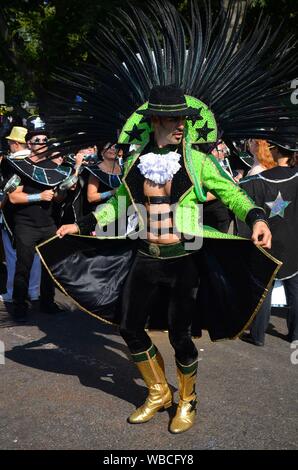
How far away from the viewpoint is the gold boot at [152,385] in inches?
157

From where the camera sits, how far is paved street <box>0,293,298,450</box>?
372 centimetres

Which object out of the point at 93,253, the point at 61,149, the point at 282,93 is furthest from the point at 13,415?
the point at 282,93

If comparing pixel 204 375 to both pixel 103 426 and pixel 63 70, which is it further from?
pixel 63 70

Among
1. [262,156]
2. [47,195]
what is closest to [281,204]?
[262,156]

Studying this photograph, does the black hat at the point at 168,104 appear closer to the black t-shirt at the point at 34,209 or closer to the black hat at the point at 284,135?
the black hat at the point at 284,135

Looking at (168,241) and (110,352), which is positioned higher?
(168,241)

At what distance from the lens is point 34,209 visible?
6.43 m

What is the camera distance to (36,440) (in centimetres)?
369

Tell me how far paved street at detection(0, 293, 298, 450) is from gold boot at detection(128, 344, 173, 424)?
0.22ft

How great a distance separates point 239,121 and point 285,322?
114 inches

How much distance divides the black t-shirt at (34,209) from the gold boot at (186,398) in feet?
9.77

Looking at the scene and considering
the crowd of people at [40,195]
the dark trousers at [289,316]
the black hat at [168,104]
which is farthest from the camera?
the crowd of people at [40,195]

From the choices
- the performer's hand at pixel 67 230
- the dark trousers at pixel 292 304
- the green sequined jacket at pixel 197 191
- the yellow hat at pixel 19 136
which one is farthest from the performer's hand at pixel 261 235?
the yellow hat at pixel 19 136

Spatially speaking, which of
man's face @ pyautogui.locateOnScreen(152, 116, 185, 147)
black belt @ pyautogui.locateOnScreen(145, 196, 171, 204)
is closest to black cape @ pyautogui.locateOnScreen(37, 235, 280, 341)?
black belt @ pyautogui.locateOnScreen(145, 196, 171, 204)
